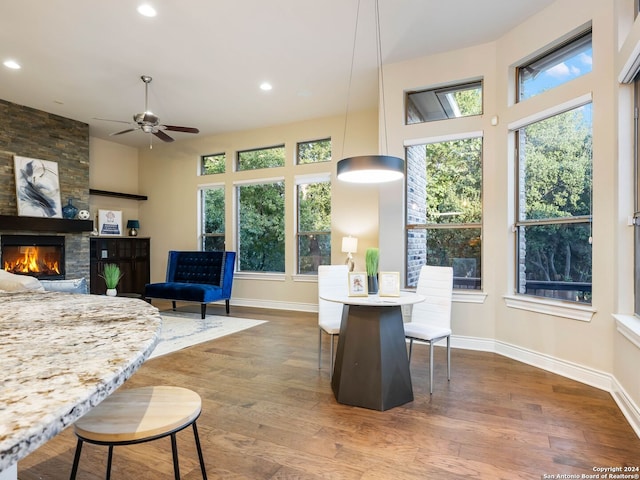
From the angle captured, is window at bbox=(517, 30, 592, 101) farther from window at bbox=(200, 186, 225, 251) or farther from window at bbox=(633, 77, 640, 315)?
window at bbox=(200, 186, 225, 251)

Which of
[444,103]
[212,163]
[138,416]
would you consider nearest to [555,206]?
[444,103]

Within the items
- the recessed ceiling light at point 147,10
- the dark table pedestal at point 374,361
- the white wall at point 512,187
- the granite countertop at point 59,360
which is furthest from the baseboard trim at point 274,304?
the granite countertop at point 59,360

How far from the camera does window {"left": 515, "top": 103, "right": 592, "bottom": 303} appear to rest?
3.34 metres

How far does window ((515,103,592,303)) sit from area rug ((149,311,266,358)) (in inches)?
143

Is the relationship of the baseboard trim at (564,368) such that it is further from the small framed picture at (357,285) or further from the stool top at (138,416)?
the stool top at (138,416)

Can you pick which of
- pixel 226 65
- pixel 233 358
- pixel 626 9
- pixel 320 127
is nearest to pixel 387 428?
pixel 233 358

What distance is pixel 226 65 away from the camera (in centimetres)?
464

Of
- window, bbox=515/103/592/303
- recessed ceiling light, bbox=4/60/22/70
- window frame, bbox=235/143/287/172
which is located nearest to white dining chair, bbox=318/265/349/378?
window, bbox=515/103/592/303

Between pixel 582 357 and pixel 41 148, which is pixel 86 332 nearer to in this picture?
pixel 582 357

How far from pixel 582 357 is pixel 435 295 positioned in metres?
1.30

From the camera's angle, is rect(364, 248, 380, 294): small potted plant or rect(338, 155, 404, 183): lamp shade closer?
rect(338, 155, 404, 183): lamp shade

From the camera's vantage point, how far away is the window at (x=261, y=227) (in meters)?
6.98

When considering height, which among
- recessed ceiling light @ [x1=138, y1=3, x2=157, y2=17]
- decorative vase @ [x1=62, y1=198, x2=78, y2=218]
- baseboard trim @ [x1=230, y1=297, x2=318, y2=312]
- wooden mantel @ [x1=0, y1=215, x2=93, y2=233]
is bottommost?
baseboard trim @ [x1=230, y1=297, x2=318, y2=312]

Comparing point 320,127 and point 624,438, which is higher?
point 320,127
